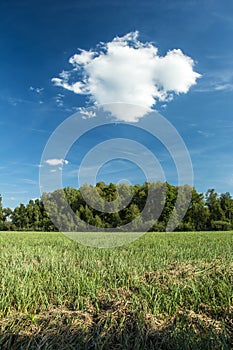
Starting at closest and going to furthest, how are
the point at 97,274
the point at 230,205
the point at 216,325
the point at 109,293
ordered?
the point at 216,325 < the point at 109,293 < the point at 97,274 < the point at 230,205

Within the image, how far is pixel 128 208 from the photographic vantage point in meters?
51.1

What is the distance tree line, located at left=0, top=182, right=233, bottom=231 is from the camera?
167 feet

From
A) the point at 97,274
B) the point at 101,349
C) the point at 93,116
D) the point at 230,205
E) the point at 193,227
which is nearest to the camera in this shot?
the point at 101,349

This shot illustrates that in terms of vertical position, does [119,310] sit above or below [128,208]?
below

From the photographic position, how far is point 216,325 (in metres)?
4.18

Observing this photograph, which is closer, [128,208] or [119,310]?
[119,310]

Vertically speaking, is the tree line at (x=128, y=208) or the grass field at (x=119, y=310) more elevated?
the tree line at (x=128, y=208)

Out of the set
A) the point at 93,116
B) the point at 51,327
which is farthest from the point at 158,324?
the point at 93,116

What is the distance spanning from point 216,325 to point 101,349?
1.53 metres

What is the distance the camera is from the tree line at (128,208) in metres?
50.9

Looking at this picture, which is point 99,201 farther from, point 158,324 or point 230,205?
point 158,324

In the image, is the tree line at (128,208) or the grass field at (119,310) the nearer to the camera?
the grass field at (119,310)

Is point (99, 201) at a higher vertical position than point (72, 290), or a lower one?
higher

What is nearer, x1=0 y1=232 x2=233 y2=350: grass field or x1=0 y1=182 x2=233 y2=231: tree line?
x1=0 y1=232 x2=233 y2=350: grass field
